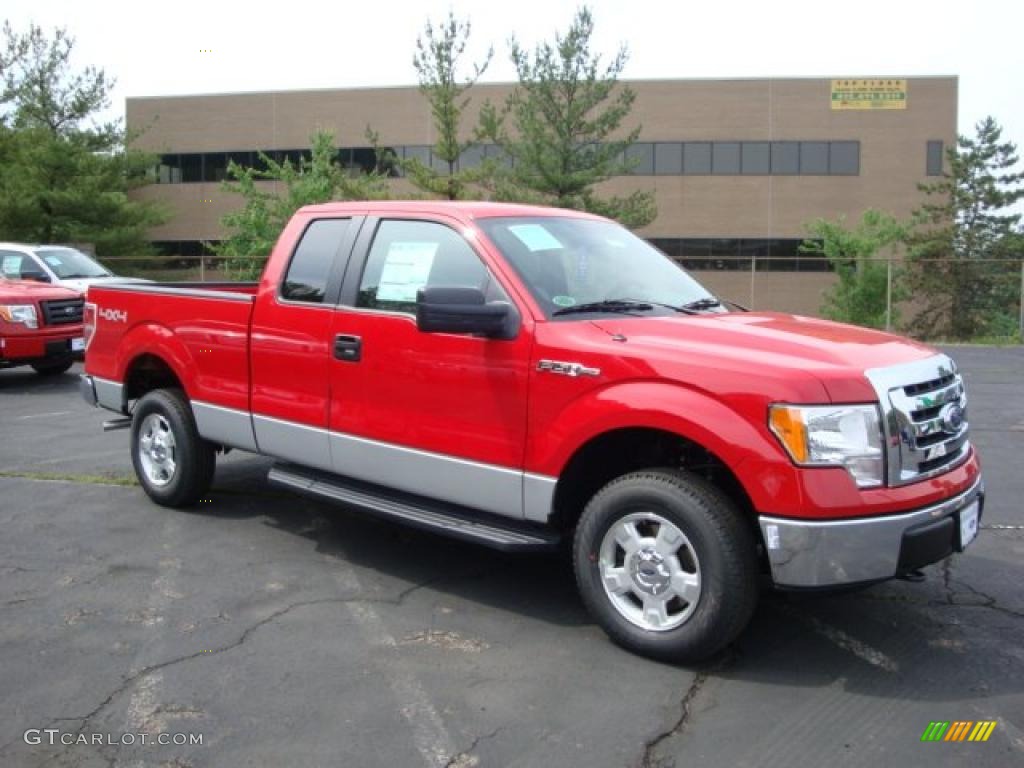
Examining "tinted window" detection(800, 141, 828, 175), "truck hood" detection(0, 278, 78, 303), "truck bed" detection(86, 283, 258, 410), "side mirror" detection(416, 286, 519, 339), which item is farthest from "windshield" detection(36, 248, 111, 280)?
"tinted window" detection(800, 141, 828, 175)

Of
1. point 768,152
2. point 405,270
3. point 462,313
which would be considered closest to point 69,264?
point 405,270

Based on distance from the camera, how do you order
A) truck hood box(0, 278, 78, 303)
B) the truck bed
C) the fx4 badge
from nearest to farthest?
the fx4 badge
the truck bed
truck hood box(0, 278, 78, 303)

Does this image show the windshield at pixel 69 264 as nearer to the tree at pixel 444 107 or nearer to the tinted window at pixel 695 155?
the tree at pixel 444 107

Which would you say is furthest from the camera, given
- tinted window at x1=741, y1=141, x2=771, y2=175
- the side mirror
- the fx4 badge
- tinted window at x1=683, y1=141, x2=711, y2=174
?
tinted window at x1=683, y1=141, x2=711, y2=174

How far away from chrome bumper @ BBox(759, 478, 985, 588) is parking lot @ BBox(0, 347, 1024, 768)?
503 mm

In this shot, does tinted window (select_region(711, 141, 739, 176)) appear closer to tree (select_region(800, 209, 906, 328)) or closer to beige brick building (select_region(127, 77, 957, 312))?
beige brick building (select_region(127, 77, 957, 312))

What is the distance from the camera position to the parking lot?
133 inches

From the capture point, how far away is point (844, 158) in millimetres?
44938

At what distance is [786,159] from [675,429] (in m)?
44.0

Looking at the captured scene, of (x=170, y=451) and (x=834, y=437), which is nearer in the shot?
(x=834, y=437)

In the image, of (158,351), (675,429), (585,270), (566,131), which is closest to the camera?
(675,429)

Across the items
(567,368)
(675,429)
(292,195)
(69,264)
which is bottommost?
(675,429)

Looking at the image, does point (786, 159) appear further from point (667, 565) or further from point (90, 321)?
point (667, 565)

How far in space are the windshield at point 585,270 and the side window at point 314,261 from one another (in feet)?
3.44
